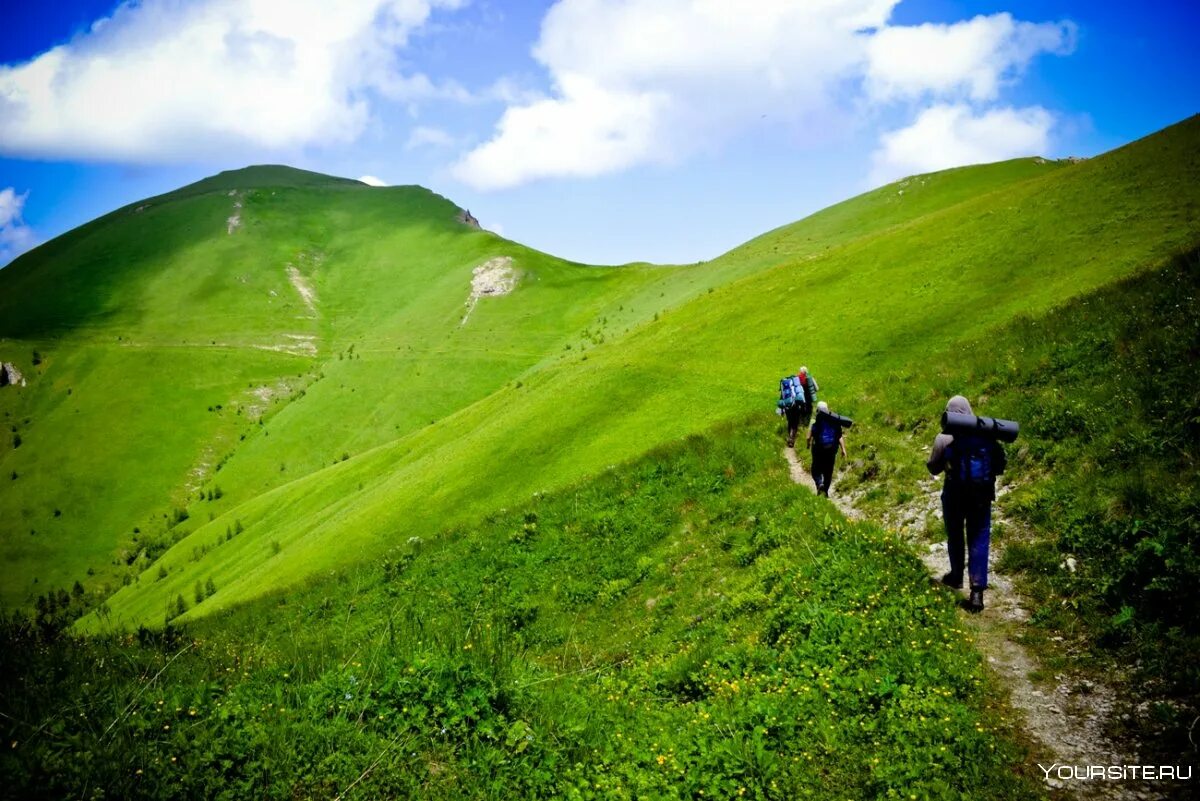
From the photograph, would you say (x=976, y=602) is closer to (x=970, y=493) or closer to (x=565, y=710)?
(x=970, y=493)

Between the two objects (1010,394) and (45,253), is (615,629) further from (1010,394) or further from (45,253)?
(45,253)

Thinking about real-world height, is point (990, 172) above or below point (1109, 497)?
above

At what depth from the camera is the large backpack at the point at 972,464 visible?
1141 cm

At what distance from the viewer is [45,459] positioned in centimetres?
10106

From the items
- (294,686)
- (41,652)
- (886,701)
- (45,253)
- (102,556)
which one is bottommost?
(102,556)

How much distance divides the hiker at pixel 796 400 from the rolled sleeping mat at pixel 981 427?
1300cm

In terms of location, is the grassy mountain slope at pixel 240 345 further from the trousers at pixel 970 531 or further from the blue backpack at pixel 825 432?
the trousers at pixel 970 531

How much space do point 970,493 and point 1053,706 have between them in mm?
4231

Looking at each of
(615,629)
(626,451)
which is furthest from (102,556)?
(615,629)

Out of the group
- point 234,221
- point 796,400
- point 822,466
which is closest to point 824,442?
point 822,466

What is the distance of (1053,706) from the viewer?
8.11m

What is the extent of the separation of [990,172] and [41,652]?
352 ft

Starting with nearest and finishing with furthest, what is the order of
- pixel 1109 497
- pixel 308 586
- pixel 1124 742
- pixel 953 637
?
pixel 1124 742
pixel 953 637
pixel 1109 497
pixel 308 586

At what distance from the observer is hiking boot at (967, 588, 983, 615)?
10812 millimetres
